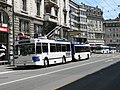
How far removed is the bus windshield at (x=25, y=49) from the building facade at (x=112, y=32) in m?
130

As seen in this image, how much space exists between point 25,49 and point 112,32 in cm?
13221

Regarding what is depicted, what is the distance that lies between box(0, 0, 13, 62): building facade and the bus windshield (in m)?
10.3

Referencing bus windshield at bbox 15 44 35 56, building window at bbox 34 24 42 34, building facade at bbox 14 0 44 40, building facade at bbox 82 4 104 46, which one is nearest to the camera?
bus windshield at bbox 15 44 35 56

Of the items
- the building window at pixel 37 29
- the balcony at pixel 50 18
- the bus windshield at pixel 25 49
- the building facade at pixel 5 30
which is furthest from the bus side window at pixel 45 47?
the balcony at pixel 50 18

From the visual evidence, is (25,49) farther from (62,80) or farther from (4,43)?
(4,43)

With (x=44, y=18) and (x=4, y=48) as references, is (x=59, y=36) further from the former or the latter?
(x=4, y=48)

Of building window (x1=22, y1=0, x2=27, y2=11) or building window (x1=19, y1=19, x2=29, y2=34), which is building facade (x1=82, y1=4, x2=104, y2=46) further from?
building window (x1=22, y1=0, x2=27, y2=11)

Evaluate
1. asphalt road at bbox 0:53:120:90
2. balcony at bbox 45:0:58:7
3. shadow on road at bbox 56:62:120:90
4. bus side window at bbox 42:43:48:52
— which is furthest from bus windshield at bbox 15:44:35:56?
balcony at bbox 45:0:58:7

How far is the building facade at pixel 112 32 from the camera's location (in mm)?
154375

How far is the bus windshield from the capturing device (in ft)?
89.0

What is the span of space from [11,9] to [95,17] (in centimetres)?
9421

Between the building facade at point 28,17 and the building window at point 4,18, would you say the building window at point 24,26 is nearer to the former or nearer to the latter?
the building facade at point 28,17

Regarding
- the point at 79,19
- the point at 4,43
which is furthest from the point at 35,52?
the point at 79,19

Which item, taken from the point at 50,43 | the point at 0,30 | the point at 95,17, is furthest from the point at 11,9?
the point at 95,17
